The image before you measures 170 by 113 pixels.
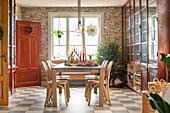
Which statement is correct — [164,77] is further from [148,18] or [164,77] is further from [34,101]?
[34,101]

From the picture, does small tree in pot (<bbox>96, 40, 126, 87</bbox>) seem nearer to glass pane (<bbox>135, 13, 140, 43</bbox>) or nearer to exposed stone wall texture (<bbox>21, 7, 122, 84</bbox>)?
exposed stone wall texture (<bbox>21, 7, 122, 84</bbox>)

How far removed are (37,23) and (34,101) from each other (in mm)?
3698

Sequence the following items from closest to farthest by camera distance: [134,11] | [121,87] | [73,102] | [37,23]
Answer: [73,102] → [134,11] → [121,87] → [37,23]

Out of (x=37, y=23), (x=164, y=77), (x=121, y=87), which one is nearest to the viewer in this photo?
(x=164, y=77)

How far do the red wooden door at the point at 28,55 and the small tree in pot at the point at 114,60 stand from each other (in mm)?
2367

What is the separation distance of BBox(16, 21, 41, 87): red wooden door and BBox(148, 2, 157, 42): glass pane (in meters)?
4.44

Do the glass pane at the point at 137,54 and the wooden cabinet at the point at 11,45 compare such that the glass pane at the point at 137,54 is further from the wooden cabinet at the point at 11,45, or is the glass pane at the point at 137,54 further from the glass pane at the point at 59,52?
the wooden cabinet at the point at 11,45

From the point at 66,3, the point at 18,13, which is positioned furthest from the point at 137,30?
the point at 18,13

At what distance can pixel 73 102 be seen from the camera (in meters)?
5.28

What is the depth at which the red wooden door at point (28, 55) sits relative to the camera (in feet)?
25.7

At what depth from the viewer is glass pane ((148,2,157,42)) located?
4.92 metres

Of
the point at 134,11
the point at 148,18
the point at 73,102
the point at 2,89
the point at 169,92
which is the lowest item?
the point at 73,102

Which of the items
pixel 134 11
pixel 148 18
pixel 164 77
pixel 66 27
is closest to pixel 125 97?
pixel 164 77

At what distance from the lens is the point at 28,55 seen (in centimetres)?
803
